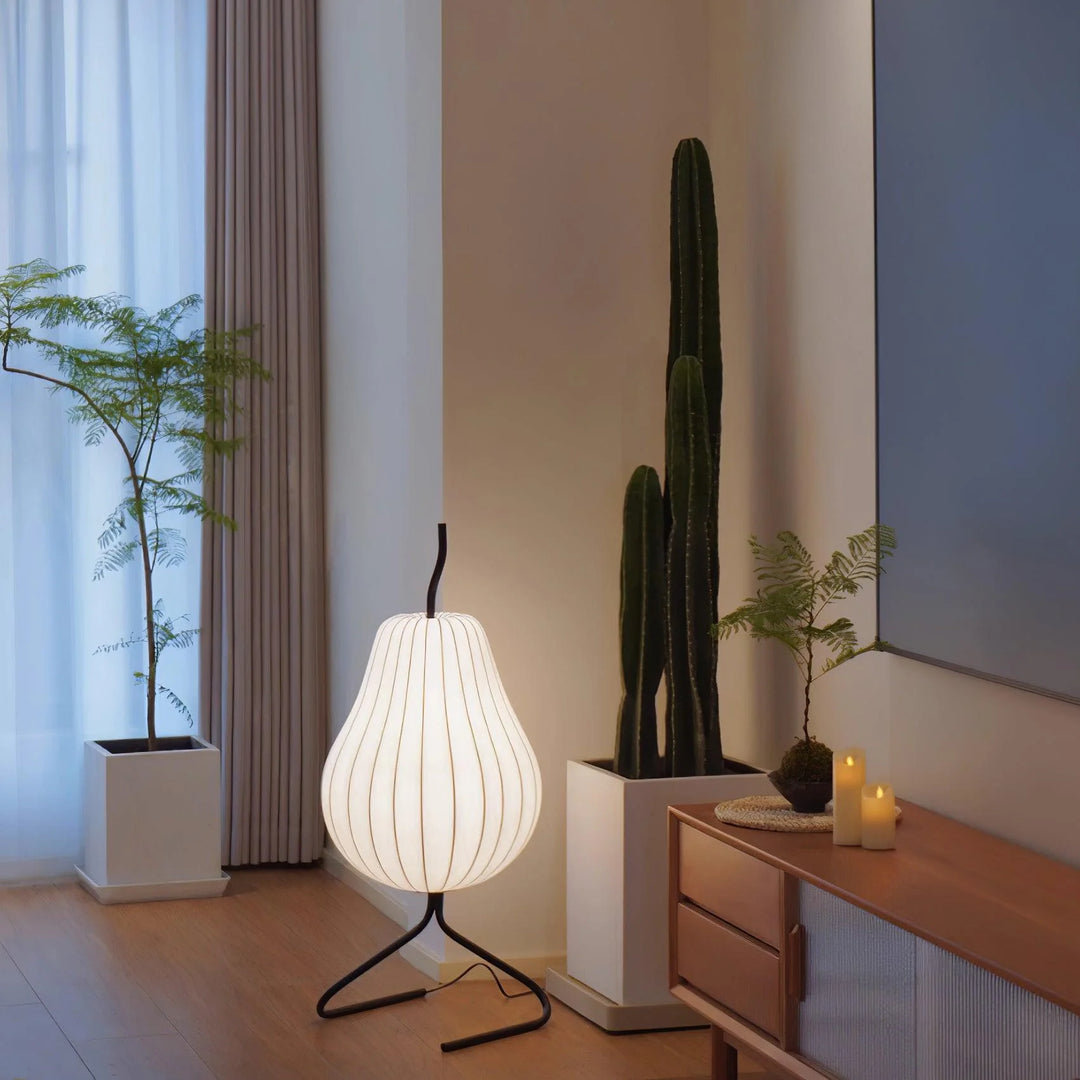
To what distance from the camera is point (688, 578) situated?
10.1 ft

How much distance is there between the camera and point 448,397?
11.3ft

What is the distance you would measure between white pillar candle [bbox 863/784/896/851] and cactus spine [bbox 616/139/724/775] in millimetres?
751

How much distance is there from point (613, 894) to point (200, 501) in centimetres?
179

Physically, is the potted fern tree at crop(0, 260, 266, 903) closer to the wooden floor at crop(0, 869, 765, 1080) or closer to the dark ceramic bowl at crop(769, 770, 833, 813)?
the wooden floor at crop(0, 869, 765, 1080)

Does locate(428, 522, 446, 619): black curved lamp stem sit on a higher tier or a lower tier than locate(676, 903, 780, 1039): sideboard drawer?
higher

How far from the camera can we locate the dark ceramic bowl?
2.59 meters

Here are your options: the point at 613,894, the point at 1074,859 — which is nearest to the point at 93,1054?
the point at 613,894

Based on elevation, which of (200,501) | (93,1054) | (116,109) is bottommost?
(93,1054)

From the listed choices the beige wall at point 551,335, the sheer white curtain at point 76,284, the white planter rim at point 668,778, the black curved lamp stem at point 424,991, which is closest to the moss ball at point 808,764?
the white planter rim at point 668,778

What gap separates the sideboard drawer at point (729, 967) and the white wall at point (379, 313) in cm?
111

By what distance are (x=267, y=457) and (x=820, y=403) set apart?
6.50 feet

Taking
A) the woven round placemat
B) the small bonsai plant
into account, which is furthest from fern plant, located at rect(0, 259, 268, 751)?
the woven round placemat

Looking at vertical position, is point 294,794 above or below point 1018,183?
below

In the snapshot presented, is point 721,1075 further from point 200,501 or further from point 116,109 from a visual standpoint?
point 116,109
